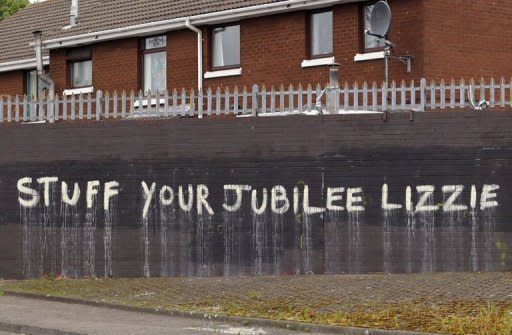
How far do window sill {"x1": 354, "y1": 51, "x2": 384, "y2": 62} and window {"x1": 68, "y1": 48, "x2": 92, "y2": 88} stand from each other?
8919 millimetres

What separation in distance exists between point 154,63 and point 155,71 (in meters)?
0.21

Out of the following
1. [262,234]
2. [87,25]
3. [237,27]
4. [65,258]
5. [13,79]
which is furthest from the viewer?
[13,79]

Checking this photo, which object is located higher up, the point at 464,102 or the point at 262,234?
the point at 464,102

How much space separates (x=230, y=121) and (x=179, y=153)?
1.08m

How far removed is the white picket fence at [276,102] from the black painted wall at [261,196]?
0.20 meters

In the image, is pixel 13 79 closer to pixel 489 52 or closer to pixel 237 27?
pixel 237 27

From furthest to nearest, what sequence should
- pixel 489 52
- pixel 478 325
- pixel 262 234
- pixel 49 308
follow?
pixel 489 52 < pixel 262 234 < pixel 49 308 < pixel 478 325

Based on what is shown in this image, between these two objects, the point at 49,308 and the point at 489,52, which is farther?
the point at 489,52

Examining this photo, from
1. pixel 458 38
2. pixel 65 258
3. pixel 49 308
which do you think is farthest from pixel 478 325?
pixel 458 38

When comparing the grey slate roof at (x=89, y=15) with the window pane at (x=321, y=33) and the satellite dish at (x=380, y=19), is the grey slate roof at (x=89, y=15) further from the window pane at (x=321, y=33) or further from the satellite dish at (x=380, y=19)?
the satellite dish at (x=380, y=19)

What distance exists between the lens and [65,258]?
54.1 ft

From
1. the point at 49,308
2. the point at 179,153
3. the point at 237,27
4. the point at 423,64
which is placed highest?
the point at 237,27

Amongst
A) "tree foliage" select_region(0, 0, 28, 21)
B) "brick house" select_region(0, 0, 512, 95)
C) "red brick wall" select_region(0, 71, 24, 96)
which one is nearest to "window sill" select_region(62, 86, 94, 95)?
"brick house" select_region(0, 0, 512, 95)

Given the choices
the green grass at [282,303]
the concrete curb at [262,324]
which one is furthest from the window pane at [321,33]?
the concrete curb at [262,324]
